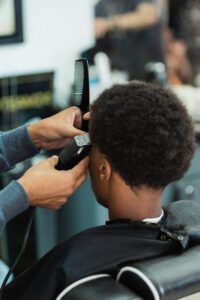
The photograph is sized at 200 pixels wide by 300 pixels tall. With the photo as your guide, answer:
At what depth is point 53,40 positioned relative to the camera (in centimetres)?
282

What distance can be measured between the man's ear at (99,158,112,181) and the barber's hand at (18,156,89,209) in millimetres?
45

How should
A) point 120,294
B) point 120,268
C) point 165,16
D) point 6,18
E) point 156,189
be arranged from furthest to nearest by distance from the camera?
point 165,16, point 6,18, point 156,189, point 120,268, point 120,294

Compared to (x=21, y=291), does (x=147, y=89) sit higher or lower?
higher

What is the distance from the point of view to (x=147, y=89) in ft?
3.62

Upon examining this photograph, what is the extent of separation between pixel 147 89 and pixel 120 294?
425mm

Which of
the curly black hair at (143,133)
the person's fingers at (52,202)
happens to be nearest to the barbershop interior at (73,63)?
the person's fingers at (52,202)

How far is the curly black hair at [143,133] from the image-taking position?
3.43 feet

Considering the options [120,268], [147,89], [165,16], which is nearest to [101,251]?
[120,268]

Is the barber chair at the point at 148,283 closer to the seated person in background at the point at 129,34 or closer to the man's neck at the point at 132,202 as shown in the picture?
the man's neck at the point at 132,202

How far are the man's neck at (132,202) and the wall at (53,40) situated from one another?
1623 millimetres

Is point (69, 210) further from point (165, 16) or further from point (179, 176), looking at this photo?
point (179, 176)

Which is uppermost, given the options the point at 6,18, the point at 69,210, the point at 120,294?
the point at 6,18

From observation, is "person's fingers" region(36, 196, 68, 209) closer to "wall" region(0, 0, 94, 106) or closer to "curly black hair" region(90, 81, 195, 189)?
"curly black hair" region(90, 81, 195, 189)

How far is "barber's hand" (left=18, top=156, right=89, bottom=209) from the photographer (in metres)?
1.14
